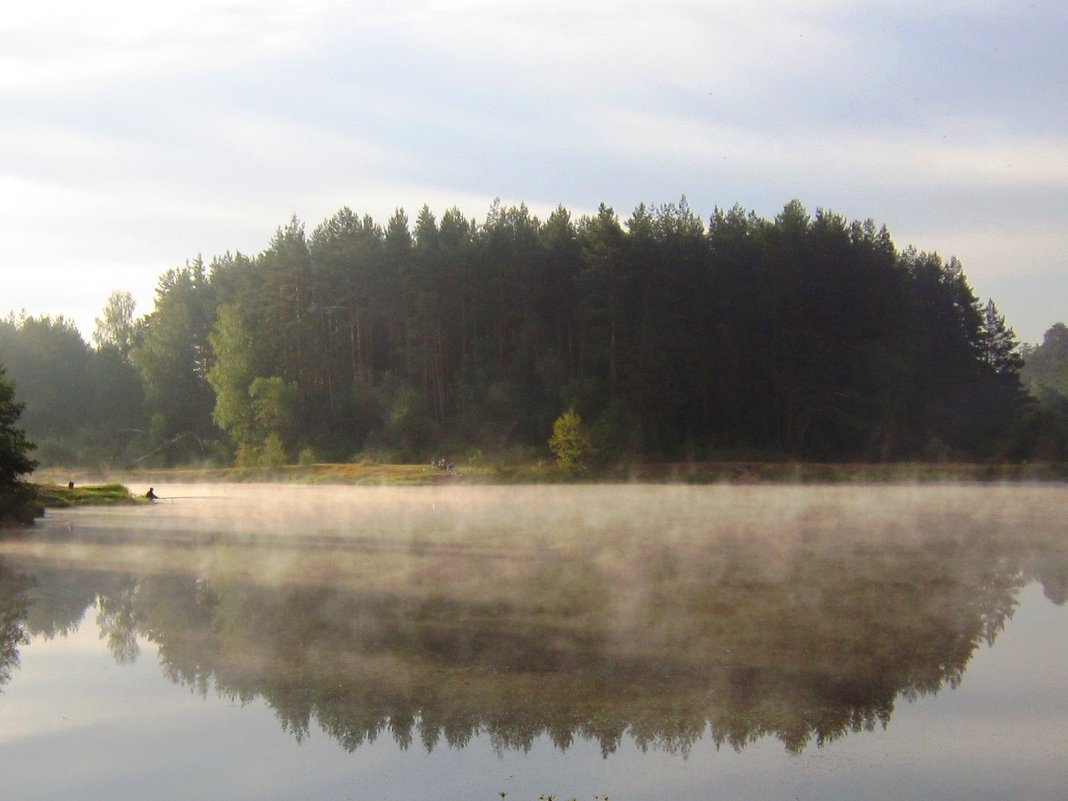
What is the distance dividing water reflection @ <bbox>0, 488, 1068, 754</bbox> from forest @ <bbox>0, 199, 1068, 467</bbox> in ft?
114

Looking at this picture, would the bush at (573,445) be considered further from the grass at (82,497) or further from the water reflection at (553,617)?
the water reflection at (553,617)

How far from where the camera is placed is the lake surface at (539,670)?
8008mm

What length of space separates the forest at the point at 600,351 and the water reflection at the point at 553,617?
1365 inches

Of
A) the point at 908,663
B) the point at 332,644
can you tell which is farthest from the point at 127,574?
the point at 908,663

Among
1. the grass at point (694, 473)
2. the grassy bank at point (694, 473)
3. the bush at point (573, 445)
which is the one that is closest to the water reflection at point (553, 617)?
the grass at point (694, 473)

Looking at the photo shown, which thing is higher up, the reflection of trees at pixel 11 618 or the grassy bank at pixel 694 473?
the grassy bank at pixel 694 473

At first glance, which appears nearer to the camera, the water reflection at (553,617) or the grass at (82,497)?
the water reflection at (553,617)

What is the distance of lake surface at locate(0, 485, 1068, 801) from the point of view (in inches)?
315

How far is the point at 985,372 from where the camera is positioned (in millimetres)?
79688

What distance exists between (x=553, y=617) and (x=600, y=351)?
50534 millimetres

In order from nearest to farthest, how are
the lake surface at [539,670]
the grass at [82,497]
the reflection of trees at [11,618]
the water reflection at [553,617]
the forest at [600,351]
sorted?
the lake surface at [539,670] < the water reflection at [553,617] < the reflection of trees at [11,618] < the grass at [82,497] < the forest at [600,351]

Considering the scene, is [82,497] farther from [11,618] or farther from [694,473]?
[694,473]

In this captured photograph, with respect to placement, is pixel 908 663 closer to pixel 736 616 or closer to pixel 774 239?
pixel 736 616

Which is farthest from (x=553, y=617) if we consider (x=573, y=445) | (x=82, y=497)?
(x=573, y=445)
